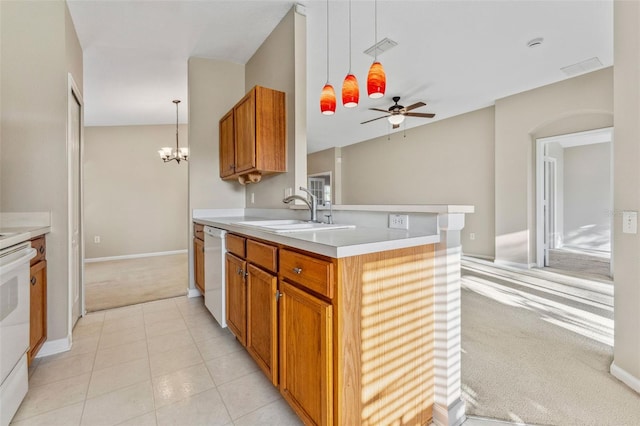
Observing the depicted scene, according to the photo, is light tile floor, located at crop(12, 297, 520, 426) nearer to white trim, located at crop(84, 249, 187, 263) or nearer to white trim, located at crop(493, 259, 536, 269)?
white trim, located at crop(84, 249, 187, 263)

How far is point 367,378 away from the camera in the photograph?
1149mm

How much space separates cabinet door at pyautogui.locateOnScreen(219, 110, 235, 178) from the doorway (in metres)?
5.61

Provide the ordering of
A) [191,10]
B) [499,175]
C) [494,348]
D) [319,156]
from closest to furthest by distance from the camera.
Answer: [494,348] < [191,10] < [499,175] < [319,156]

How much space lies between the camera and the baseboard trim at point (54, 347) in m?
2.08

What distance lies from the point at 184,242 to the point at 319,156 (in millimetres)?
4971

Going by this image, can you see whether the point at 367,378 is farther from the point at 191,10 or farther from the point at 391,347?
the point at 191,10

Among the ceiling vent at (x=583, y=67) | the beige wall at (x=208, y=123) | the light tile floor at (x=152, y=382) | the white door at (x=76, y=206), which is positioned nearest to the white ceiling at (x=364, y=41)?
the ceiling vent at (x=583, y=67)

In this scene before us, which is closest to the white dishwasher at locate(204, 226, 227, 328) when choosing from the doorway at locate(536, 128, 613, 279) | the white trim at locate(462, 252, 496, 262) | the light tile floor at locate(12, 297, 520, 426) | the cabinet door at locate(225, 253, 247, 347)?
the cabinet door at locate(225, 253, 247, 347)

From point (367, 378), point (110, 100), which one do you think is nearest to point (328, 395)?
point (367, 378)

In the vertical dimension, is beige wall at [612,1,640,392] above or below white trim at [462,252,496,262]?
above

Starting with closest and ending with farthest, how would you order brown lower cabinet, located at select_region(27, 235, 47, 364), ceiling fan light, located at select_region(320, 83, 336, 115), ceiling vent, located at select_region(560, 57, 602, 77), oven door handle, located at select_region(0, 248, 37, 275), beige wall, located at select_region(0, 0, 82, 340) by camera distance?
oven door handle, located at select_region(0, 248, 37, 275)
brown lower cabinet, located at select_region(27, 235, 47, 364)
beige wall, located at select_region(0, 0, 82, 340)
ceiling fan light, located at select_region(320, 83, 336, 115)
ceiling vent, located at select_region(560, 57, 602, 77)

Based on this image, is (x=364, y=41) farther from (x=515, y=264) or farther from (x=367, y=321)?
(x=515, y=264)

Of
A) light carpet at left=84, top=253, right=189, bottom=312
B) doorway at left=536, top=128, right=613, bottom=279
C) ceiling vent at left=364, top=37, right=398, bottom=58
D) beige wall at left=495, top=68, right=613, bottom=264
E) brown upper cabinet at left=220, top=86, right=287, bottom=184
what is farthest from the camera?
doorway at left=536, top=128, right=613, bottom=279

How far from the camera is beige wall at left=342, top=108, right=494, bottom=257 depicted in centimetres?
532
